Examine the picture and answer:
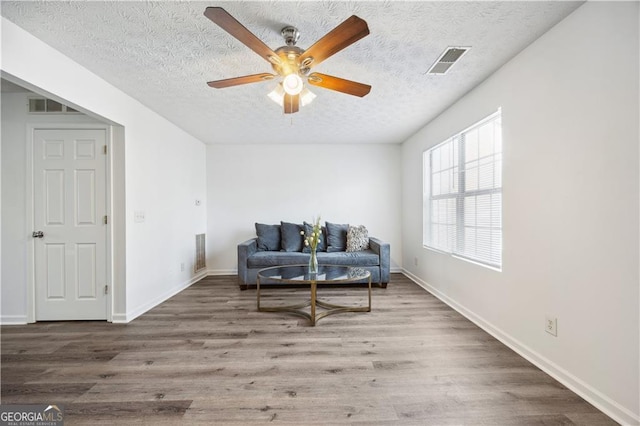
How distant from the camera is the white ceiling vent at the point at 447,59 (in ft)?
6.54

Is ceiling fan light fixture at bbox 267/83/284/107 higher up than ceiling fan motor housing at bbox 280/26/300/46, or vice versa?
ceiling fan motor housing at bbox 280/26/300/46

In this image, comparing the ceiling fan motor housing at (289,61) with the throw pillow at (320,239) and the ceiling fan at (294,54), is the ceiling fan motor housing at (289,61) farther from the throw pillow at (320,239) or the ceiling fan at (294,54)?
→ the throw pillow at (320,239)

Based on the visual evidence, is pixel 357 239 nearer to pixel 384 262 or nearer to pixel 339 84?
pixel 384 262

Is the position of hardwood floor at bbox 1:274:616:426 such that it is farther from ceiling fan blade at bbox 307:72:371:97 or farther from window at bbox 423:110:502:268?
ceiling fan blade at bbox 307:72:371:97

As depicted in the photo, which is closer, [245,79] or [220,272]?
[245,79]

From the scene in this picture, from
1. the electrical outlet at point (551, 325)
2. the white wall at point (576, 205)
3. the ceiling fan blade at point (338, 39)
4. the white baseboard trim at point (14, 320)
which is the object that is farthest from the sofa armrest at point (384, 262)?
the white baseboard trim at point (14, 320)

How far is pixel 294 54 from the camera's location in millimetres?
1769

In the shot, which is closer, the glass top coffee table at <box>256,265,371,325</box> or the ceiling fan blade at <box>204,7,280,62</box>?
the ceiling fan blade at <box>204,7,280,62</box>

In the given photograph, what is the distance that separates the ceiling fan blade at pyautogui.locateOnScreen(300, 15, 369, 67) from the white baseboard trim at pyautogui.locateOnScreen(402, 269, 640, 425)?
2.43 meters

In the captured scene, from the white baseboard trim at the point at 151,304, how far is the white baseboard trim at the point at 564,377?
3568mm

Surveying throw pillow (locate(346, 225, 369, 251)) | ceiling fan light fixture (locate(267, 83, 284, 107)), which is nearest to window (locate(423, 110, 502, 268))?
throw pillow (locate(346, 225, 369, 251))

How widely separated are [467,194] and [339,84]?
194 centimetres

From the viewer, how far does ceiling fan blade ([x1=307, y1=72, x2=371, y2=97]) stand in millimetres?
1890

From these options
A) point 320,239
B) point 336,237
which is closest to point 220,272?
point 320,239
